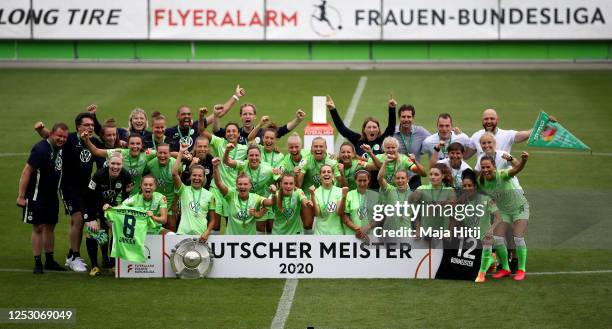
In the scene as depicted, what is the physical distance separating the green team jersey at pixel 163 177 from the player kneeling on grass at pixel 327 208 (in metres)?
1.91

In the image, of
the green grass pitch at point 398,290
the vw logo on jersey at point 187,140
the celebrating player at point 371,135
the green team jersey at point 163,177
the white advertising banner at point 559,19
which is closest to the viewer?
the green grass pitch at point 398,290

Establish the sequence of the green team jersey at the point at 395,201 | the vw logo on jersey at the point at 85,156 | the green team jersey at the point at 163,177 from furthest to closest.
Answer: the green team jersey at the point at 163,177 < the vw logo on jersey at the point at 85,156 < the green team jersey at the point at 395,201

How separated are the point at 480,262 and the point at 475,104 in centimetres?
1537

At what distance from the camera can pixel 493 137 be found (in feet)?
51.6

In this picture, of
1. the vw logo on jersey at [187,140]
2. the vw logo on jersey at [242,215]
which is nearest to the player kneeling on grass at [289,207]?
the vw logo on jersey at [242,215]

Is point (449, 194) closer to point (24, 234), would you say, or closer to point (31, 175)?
point (31, 175)

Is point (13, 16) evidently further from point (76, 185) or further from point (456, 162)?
point (456, 162)

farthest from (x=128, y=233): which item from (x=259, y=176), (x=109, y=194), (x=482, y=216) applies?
(x=482, y=216)

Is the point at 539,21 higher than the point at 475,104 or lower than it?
higher

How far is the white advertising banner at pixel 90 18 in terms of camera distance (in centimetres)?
3766

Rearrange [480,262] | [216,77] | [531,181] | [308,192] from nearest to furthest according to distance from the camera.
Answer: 1. [480,262]
2. [308,192]
3. [531,181]
4. [216,77]

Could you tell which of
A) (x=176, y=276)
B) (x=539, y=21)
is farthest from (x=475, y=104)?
(x=176, y=276)

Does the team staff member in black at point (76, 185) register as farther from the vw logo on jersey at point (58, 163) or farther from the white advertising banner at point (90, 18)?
the white advertising banner at point (90, 18)

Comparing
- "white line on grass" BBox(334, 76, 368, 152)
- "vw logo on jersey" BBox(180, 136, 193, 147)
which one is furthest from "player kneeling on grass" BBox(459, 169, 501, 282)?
"white line on grass" BBox(334, 76, 368, 152)
